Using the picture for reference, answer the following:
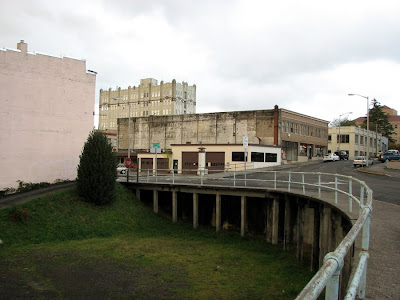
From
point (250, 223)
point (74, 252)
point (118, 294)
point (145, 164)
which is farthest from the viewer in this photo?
point (145, 164)

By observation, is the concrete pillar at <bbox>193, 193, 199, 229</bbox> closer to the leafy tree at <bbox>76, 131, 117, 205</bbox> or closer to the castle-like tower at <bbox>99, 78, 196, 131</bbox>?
the leafy tree at <bbox>76, 131, 117, 205</bbox>

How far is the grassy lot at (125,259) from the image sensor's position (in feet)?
36.9

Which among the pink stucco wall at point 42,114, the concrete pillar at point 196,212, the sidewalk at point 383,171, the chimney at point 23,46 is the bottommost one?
the concrete pillar at point 196,212

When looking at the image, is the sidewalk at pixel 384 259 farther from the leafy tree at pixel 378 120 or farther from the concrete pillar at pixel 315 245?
the leafy tree at pixel 378 120

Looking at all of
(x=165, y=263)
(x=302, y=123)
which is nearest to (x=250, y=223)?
(x=165, y=263)

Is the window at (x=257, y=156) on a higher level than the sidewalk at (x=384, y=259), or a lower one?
higher

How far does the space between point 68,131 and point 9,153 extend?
4.24 metres

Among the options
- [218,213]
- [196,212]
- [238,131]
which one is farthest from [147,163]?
[218,213]

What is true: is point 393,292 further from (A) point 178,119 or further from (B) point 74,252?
(A) point 178,119

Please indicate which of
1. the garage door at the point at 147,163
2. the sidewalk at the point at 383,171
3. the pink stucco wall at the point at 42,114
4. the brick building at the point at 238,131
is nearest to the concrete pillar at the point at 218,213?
the pink stucco wall at the point at 42,114

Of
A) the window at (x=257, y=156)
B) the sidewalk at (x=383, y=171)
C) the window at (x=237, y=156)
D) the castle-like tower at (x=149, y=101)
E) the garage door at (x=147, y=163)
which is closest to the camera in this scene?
the sidewalk at (x=383, y=171)

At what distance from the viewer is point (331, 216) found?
478 inches

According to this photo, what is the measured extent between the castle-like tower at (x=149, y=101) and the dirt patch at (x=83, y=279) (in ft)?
346

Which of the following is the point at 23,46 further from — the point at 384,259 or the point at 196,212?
the point at 384,259
